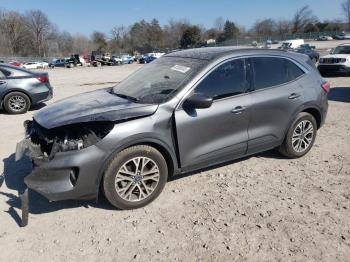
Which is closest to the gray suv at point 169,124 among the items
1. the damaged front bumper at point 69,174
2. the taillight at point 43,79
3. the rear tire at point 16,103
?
the damaged front bumper at point 69,174

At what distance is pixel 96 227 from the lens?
143 inches

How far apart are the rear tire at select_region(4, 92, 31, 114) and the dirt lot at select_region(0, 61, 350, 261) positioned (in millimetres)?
4791

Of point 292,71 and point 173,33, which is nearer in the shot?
point 292,71

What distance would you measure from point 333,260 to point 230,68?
2.50 meters

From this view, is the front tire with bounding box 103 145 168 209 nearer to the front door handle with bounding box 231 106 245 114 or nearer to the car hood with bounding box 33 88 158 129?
the car hood with bounding box 33 88 158 129

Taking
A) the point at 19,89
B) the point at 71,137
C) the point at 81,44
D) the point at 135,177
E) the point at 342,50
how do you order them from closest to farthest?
the point at 71,137 < the point at 135,177 < the point at 19,89 < the point at 342,50 < the point at 81,44

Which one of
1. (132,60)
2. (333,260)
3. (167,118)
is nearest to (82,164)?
(167,118)

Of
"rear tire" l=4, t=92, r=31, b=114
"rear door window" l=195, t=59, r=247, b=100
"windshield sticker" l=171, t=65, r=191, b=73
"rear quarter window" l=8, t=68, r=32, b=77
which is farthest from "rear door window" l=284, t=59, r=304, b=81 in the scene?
"rear quarter window" l=8, t=68, r=32, b=77

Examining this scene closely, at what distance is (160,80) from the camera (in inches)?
177

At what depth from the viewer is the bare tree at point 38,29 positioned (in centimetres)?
9000

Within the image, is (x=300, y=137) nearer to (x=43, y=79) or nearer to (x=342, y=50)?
(x=43, y=79)

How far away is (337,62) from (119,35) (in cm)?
8875

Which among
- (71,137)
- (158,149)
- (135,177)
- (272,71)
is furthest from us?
(272,71)

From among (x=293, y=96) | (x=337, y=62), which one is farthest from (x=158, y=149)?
(x=337, y=62)
